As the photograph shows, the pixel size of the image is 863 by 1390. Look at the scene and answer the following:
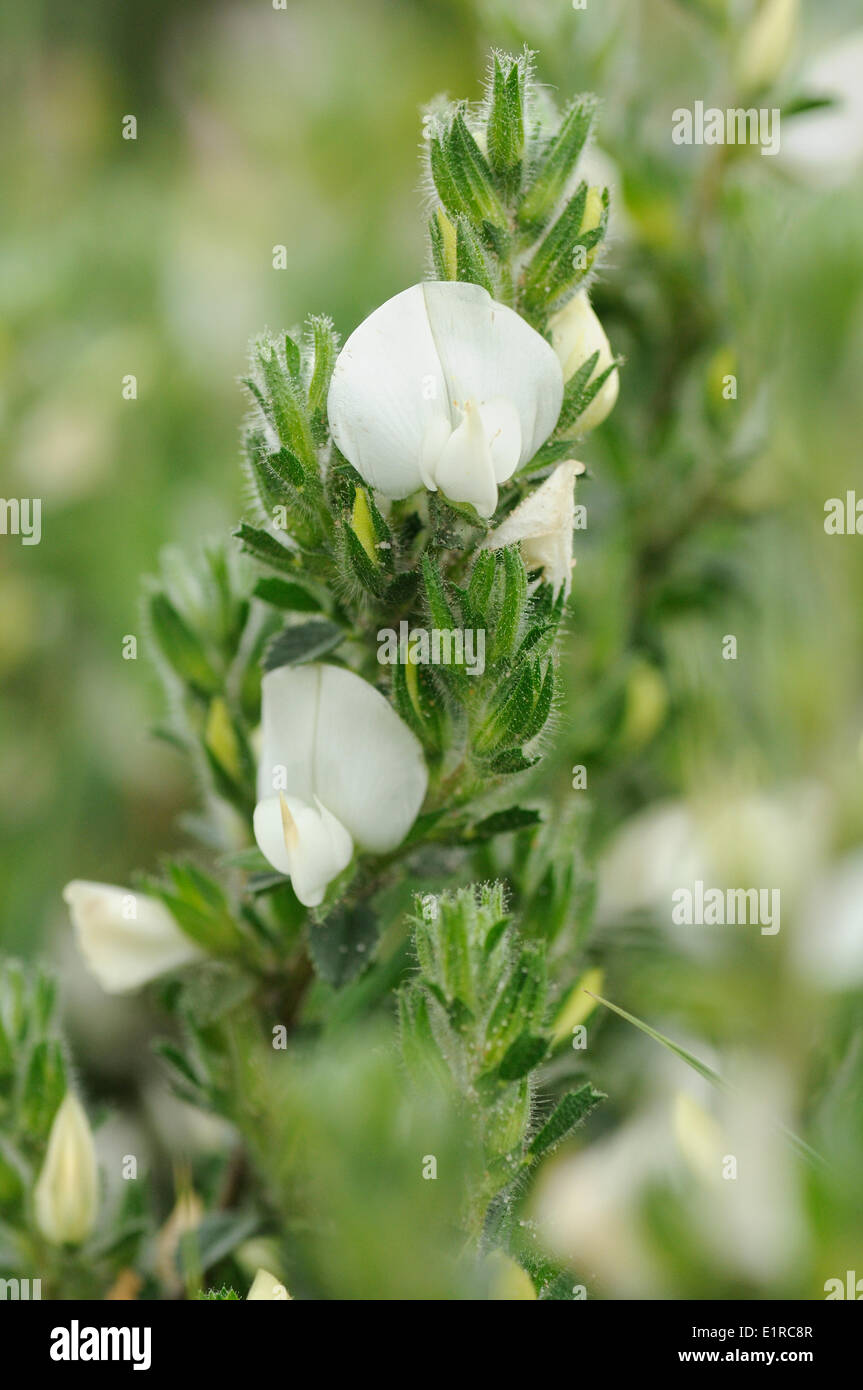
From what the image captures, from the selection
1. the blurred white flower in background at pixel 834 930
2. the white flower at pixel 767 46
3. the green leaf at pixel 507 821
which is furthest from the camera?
the white flower at pixel 767 46

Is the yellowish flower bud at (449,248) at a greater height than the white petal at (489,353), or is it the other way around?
the yellowish flower bud at (449,248)

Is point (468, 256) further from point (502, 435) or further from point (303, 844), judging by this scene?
point (303, 844)

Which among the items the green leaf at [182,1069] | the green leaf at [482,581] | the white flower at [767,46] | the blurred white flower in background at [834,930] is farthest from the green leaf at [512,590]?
the white flower at [767,46]

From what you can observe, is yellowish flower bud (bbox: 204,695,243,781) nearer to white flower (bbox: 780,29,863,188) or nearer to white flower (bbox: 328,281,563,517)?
white flower (bbox: 328,281,563,517)

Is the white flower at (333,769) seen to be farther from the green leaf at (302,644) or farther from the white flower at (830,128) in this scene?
the white flower at (830,128)

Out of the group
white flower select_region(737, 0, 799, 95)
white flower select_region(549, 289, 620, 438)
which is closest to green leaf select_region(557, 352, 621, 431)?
white flower select_region(549, 289, 620, 438)
